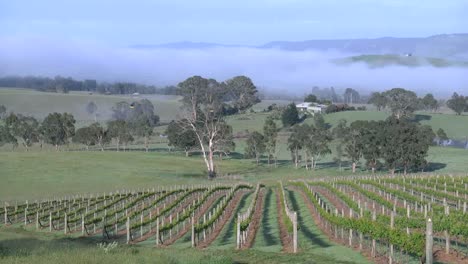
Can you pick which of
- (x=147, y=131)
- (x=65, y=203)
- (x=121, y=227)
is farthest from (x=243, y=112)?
(x=121, y=227)

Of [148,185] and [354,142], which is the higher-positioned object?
[354,142]

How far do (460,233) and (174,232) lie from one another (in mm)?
17381

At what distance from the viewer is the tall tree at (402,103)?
157 metres

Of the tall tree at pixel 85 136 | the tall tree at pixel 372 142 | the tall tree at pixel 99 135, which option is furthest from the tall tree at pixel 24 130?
the tall tree at pixel 372 142

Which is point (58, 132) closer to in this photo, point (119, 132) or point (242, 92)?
point (119, 132)

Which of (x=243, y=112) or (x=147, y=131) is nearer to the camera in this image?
(x=147, y=131)

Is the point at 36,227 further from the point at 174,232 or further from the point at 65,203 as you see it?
the point at 65,203

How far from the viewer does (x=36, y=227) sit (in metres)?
42.3

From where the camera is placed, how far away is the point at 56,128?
133125 millimetres

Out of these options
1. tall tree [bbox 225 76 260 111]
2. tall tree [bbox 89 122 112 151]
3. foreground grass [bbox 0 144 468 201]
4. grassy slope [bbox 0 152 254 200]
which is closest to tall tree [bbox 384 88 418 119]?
foreground grass [bbox 0 144 468 201]

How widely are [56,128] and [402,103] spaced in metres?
77.0

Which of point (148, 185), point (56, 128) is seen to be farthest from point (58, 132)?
point (148, 185)

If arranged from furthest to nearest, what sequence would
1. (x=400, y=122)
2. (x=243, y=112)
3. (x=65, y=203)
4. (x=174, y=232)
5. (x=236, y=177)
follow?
1. (x=243, y=112)
2. (x=400, y=122)
3. (x=236, y=177)
4. (x=65, y=203)
5. (x=174, y=232)

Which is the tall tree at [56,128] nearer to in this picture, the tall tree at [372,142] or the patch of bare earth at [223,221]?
the tall tree at [372,142]
